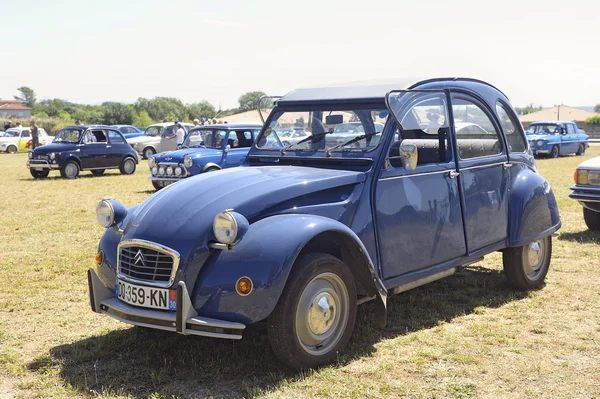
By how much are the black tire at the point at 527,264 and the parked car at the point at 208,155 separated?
30.7ft

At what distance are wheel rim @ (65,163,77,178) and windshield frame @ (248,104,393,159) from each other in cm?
1611

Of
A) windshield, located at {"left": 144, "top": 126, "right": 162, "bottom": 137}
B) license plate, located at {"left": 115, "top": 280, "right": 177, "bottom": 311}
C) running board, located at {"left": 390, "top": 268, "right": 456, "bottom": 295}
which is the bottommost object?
running board, located at {"left": 390, "top": 268, "right": 456, "bottom": 295}

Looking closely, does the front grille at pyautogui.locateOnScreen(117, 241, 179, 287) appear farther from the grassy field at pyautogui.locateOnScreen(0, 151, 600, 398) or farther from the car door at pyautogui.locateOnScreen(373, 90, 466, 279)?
the car door at pyautogui.locateOnScreen(373, 90, 466, 279)

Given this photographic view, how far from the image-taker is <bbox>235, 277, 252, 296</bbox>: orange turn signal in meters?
3.99

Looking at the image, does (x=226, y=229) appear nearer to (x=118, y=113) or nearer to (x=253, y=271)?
(x=253, y=271)

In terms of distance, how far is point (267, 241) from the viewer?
4.12m

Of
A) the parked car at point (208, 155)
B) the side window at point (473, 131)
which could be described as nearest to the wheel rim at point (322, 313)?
the side window at point (473, 131)

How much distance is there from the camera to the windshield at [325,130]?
17.3 feet

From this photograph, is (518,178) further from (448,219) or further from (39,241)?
(39,241)

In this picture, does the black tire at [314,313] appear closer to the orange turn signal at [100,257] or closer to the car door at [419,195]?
the car door at [419,195]

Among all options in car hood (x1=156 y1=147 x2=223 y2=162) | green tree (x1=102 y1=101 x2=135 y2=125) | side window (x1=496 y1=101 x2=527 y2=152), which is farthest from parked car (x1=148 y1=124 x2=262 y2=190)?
green tree (x1=102 y1=101 x2=135 y2=125)

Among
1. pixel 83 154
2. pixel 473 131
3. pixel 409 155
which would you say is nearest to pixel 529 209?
pixel 473 131

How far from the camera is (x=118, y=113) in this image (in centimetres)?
8644

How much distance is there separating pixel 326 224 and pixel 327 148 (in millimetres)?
1255
